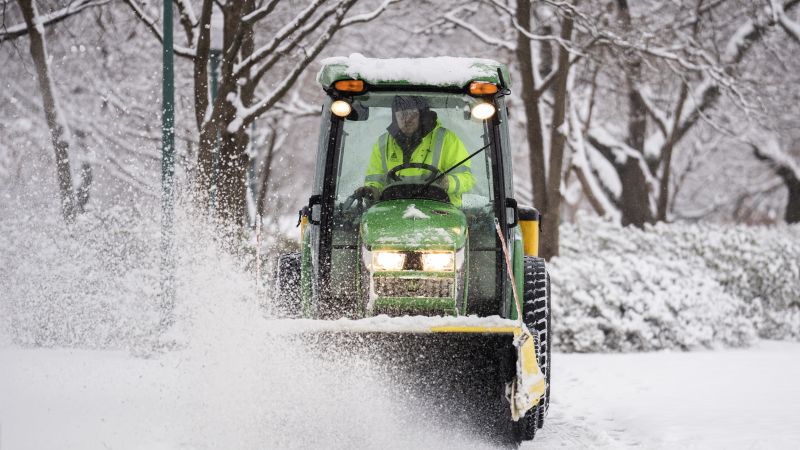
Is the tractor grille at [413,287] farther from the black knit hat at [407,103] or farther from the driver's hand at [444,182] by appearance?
the black knit hat at [407,103]

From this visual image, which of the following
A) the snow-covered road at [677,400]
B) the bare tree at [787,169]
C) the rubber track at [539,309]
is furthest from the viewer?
the bare tree at [787,169]

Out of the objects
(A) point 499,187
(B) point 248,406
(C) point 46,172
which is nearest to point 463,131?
(A) point 499,187

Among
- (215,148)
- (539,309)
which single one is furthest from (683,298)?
(215,148)

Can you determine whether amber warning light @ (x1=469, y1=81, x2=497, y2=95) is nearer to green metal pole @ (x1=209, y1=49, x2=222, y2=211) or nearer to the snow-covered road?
the snow-covered road

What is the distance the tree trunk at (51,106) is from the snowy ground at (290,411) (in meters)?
6.18

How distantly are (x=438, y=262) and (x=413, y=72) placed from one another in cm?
118

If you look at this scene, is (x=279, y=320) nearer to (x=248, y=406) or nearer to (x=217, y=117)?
(x=248, y=406)

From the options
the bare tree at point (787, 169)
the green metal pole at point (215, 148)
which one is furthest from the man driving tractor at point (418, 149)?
the bare tree at point (787, 169)

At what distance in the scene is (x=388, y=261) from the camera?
18.7 feet

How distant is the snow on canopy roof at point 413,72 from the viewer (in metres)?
5.84

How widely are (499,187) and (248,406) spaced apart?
2052 mm

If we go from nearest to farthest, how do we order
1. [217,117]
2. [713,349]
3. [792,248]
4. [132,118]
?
[713,349] → [217,117] → [792,248] → [132,118]

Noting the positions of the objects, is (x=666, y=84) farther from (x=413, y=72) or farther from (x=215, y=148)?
(x=413, y=72)

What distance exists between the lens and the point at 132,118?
2145 cm
